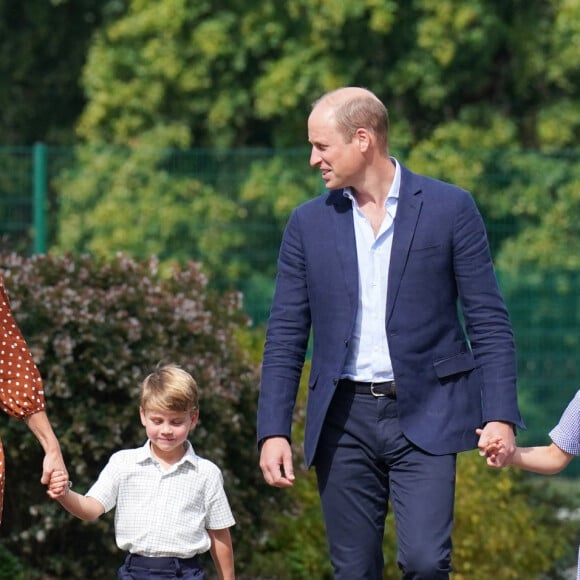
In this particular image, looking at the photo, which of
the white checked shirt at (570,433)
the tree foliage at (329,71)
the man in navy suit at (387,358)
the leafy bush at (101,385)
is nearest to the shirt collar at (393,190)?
the man in navy suit at (387,358)

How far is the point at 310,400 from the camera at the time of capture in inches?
201

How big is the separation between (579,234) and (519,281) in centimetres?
63

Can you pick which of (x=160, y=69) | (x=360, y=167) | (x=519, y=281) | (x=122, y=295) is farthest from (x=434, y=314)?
(x=160, y=69)

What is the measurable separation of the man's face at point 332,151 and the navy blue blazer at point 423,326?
0.47 ft

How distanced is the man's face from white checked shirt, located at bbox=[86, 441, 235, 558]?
1.01m

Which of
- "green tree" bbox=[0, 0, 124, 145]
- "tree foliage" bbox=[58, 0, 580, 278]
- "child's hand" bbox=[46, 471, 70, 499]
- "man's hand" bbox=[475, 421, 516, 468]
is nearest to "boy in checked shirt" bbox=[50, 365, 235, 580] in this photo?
"child's hand" bbox=[46, 471, 70, 499]

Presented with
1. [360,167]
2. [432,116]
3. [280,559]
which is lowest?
[280,559]

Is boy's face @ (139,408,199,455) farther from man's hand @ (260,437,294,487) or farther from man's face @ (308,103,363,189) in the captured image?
man's face @ (308,103,363,189)

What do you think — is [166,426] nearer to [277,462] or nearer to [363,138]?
[277,462]

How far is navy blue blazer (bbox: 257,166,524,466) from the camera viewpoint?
4961 millimetres

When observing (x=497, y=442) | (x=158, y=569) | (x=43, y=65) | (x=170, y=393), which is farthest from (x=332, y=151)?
(x=43, y=65)

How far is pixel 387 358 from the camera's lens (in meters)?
4.99

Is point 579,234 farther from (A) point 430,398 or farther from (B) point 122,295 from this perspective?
(A) point 430,398

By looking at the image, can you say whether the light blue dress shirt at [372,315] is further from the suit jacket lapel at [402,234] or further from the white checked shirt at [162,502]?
the white checked shirt at [162,502]
